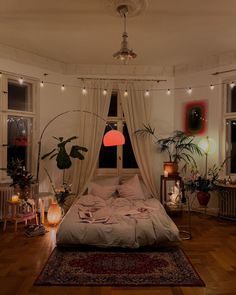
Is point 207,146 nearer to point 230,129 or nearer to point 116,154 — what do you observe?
point 230,129

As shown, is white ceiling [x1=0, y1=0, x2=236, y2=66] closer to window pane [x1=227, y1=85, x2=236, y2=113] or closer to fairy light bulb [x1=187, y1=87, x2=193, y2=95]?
fairy light bulb [x1=187, y1=87, x2=193, y2=95]

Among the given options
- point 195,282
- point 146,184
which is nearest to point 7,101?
point 146,184

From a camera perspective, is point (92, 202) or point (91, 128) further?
point (91, 128)

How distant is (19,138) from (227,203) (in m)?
4.30

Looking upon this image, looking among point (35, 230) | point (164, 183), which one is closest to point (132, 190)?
point (164, 183)

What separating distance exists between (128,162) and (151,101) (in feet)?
4.83

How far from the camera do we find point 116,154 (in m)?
6.23

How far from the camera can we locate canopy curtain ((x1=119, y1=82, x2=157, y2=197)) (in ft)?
19.7

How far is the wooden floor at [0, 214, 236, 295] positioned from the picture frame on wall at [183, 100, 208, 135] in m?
1.98

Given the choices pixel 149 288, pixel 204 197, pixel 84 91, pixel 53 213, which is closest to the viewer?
pixel 149 288

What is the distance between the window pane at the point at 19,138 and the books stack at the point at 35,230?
59.2 inches

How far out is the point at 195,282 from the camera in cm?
284

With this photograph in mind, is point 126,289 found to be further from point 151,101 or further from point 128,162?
point 151,101

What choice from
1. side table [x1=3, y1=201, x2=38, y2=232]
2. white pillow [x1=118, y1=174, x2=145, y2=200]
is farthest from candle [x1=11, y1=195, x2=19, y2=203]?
white pillow [x1=118, y1=174, x2=145, y2=200]
